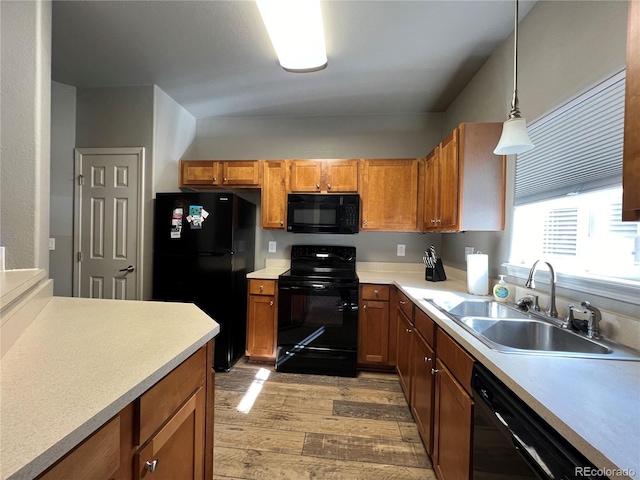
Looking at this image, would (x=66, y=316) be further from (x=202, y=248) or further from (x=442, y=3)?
(x=442, y=3)

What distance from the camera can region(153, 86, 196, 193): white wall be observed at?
257 cm

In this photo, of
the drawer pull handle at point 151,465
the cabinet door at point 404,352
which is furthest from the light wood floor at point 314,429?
the drawer pull handle at point 151,465

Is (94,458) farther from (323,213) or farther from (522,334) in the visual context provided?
(323,213)

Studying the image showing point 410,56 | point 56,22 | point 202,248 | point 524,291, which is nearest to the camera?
point 524,291

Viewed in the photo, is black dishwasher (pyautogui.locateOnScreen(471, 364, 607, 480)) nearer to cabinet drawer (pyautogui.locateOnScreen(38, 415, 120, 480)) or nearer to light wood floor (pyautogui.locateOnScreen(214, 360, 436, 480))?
light wood floor (pyautogui.locateOnScreen(214, 360, 436, 480))

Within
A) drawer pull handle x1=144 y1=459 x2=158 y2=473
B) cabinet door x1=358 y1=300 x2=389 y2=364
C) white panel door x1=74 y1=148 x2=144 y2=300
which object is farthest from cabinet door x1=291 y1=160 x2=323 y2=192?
drawer pull handle x1=144 y1=459 x2=158 y2=473

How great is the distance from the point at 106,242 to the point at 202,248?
3.33ft

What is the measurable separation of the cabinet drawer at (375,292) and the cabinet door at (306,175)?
1.12 meters

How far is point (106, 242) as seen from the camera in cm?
258

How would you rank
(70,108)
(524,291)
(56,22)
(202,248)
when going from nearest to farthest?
(524,291) < (56,22) < (202,248) < (70,108)

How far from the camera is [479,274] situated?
180cm

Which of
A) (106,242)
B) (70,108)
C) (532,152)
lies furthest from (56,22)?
(532,152)

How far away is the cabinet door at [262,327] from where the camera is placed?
2533 millimetres

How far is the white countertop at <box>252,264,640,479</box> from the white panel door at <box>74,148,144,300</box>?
9.29ft
